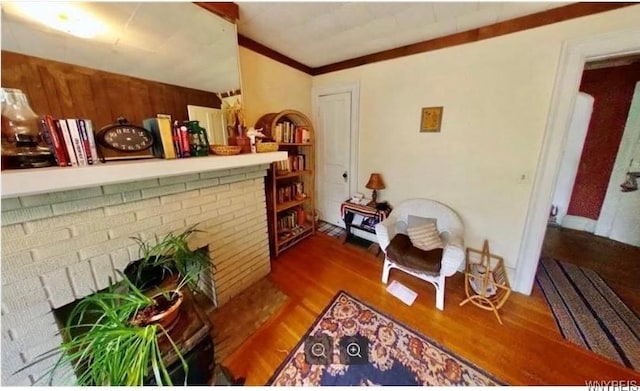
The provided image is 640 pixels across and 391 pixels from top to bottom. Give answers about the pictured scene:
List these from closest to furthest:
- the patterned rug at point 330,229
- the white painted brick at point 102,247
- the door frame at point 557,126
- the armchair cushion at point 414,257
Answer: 1. the white painted brick at point 102,247
2. the door frame at point 557,126
3. the armchair cushion at point 414,257
4. the patterned rug at point 330,229

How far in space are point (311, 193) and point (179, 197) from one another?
1.64 metres

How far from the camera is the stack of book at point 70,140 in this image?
998mm

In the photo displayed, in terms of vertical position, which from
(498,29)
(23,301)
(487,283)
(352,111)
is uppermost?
(498,29)

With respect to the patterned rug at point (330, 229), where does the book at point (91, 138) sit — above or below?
above

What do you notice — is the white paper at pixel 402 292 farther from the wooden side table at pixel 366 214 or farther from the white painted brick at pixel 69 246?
the white painted brick at pixel 69 246

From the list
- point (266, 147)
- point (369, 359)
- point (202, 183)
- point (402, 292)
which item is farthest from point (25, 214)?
point (402, 292)

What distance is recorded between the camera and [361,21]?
1.75 m

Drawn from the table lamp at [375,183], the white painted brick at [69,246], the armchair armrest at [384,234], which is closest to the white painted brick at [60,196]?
the white painted brick at [69,246]

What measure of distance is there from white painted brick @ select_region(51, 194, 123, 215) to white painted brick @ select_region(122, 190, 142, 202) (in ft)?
0.07

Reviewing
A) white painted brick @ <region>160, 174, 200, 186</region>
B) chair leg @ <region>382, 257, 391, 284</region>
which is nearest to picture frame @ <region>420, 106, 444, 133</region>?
chair leg @ <region>382, 257, 391, 284</region>

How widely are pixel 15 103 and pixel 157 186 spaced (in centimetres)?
63

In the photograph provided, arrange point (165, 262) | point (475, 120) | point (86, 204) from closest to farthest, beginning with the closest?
point (86, 204) → point (165, 262) → point (475, 120)

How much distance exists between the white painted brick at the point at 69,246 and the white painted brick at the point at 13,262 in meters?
0.02

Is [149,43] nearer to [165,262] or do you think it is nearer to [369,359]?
[165,262]
